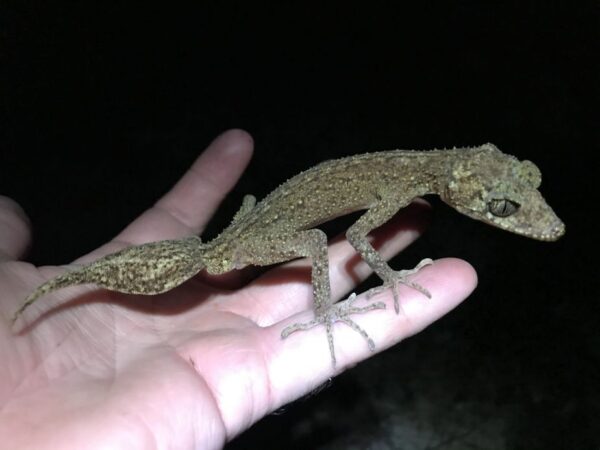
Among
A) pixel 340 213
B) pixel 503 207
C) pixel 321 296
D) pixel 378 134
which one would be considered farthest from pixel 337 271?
pixel 378 134

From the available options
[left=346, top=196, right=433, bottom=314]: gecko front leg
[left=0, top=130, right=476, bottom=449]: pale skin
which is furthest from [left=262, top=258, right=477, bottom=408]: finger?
[left=346, top=196, right=433, bottom=314]: gecko front leg

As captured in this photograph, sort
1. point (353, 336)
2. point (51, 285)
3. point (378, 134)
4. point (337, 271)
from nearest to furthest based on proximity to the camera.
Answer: point (51, 285)
point (353, 336)
point (337, 271)
point (378, 134)

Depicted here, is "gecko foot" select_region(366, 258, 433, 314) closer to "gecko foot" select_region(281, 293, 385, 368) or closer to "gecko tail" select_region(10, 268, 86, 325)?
"gecko foot" select_region(281, 293, 385, 368)

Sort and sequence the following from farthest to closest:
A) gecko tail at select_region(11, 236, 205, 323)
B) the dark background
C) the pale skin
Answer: the dark background < gecko tail at select_region(11, 236, 205, 323) < the pale skin

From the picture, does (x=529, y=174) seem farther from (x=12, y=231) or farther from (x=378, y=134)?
(x=12, y=231)

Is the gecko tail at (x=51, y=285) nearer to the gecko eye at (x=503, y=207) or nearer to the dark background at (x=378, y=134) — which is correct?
the dark background at (x=378, y=134)

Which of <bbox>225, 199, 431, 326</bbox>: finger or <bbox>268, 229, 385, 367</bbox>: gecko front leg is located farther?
<bbox>225, 199, 431, 326</bbox>: finger

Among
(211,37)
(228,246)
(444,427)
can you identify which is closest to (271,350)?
(228,246)
